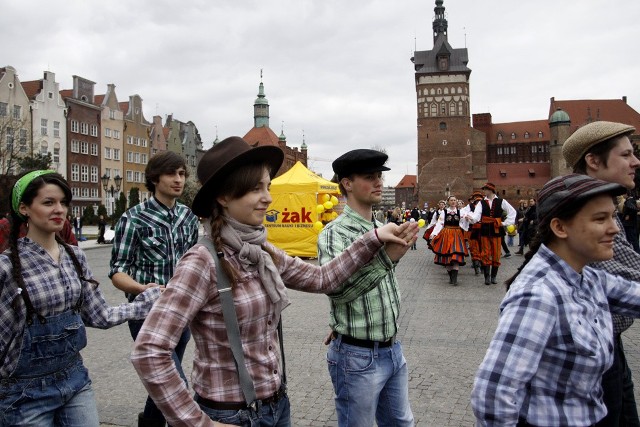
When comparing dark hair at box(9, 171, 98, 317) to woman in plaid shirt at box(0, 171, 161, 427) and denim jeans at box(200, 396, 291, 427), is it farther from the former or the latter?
denim jeans at box(200, 396, 291, 427)

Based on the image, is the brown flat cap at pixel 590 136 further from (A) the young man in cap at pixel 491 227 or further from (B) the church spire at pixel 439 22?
(B) the church spire at pixel 439 22

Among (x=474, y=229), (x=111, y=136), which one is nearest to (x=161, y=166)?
(x=474, y=229)

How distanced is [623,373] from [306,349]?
427cm

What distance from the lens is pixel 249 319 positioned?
1.86 meters

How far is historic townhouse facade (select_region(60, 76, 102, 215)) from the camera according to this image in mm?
52219

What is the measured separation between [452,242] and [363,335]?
30.4 feet

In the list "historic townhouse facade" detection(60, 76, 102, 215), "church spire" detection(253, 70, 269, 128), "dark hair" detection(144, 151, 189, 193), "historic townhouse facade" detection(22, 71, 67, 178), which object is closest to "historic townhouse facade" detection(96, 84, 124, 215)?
"historic townhouse facade" detection(60, 76, 102, 215)

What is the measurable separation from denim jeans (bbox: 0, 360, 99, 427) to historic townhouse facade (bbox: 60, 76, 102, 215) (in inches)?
2102

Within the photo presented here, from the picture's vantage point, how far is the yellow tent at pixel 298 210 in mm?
16516

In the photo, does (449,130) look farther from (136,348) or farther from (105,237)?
(136,348)

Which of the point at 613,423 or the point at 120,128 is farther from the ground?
the point at 120,128

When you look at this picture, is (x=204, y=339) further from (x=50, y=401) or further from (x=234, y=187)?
(x=50, y=401)

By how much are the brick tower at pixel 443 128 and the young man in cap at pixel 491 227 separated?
62.5 m

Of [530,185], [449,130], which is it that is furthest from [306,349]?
[530,185]
